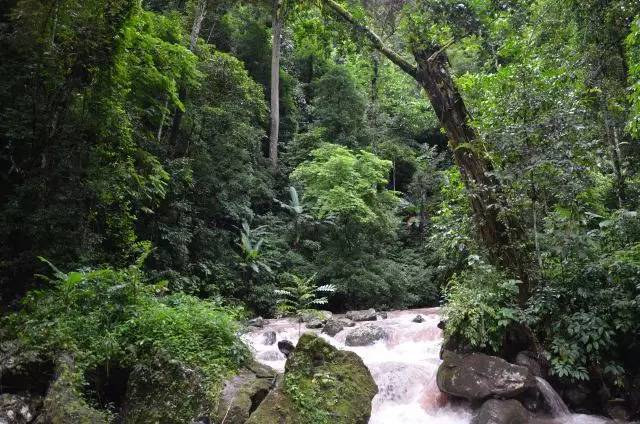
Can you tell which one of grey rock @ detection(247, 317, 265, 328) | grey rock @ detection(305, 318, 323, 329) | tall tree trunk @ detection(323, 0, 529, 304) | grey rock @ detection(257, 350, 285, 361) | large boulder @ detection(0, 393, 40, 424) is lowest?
grey rock @ detection(247, 317, 265, 328)

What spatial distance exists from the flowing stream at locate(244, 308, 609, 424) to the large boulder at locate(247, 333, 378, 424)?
1.22 m

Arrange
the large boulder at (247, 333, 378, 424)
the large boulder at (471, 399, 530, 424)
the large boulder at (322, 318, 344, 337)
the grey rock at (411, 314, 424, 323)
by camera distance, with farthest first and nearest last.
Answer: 1. the grey rock at (411, 314, 424, 323)
2. the large boulder at (322, 318, 344, 337)
3. the large boulder at (471, 399, 530, 424)
4. the large boulder at (247, 333, 378, 424)

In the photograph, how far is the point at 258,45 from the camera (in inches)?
915

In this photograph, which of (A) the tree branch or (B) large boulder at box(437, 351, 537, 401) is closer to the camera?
(B) large boulder at box(437, 351, 537, 401)

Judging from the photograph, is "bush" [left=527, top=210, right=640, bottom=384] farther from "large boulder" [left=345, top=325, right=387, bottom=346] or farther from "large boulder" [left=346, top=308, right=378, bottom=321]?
"large boulder" [left=346, top=308, right=378, bottom=321]

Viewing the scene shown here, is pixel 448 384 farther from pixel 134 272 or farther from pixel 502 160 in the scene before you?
pixel 134 272

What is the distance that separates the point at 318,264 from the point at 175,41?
894 cm

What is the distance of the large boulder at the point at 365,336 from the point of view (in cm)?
1008

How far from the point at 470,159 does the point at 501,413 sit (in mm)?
4119

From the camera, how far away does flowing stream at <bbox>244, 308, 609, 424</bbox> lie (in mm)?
6480

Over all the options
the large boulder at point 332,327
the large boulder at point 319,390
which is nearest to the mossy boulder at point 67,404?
the large boulder at point 319,390

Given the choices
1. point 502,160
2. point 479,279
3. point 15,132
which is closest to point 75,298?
point 15,132

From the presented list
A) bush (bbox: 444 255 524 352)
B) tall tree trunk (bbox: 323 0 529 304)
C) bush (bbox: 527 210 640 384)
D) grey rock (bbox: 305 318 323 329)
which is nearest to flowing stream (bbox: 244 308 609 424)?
Answer: bush (bbox: 527 210 640 384)

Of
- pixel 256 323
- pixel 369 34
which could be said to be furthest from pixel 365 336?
pixel 369 34
